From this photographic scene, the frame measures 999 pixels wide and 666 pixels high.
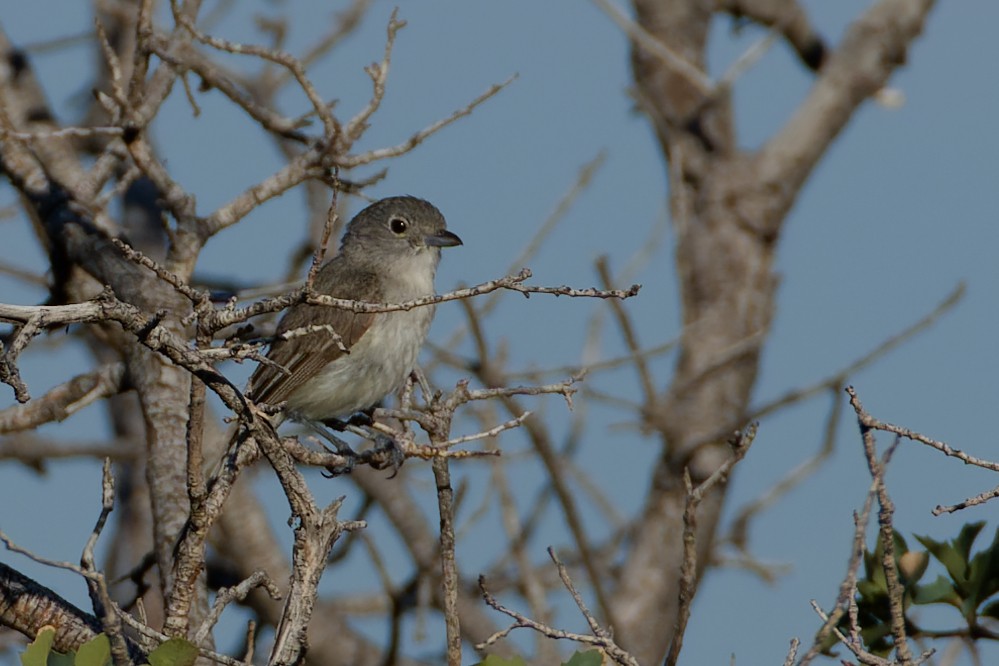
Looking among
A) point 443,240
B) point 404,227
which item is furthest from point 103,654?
point 404,227

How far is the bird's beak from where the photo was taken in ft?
24.7

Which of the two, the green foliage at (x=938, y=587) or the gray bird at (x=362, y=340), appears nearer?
the green foliage at (x=938, y=587)

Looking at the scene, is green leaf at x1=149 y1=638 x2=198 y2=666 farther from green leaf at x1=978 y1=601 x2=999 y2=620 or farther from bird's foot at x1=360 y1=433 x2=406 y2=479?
bird's foot at x1=360 y1=433 x2=406 y2=479

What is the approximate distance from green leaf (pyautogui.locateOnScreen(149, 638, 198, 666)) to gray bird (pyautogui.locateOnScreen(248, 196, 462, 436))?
310cm

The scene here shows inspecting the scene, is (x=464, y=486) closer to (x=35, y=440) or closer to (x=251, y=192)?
(x=251, y=192)

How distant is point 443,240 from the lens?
24.8 feet

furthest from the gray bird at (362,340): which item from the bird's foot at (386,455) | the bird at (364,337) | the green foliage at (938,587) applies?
the green foliage at (938,587)

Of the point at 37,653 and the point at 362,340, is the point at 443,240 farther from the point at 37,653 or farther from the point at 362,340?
the point at 37,653

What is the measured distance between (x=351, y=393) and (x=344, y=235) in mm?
1815

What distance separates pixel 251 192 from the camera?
6.09m

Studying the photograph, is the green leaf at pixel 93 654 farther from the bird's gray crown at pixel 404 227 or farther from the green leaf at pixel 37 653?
the bird's gray crown at pixel 404 227

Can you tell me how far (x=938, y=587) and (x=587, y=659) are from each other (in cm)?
126

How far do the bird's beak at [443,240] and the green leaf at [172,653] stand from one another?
4524mm

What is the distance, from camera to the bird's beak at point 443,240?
7535 mm
